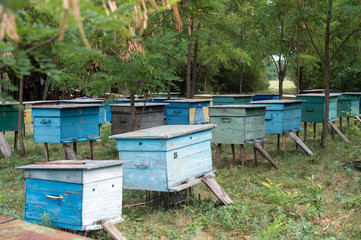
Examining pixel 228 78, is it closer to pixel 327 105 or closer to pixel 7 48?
pixel 327 105

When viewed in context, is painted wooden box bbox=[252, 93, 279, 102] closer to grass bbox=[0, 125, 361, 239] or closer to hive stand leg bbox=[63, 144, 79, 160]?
grass bbox=[0, 125, 361, 239]

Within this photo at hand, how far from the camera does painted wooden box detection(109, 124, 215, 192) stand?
482 cm

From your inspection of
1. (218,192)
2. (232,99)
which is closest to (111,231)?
(218,192)

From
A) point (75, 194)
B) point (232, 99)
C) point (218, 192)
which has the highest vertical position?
point (232, 99)

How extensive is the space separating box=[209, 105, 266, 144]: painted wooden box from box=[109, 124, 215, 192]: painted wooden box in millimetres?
2490

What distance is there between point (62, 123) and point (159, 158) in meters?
3.10

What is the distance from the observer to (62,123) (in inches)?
287

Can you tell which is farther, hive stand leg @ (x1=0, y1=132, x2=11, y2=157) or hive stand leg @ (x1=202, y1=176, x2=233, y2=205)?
hive stand leg @ (x1=0, y1=132, x2=11, y2=157)

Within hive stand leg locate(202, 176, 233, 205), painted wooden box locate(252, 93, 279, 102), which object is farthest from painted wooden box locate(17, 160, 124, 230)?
painted wooden box locate(252, 93, 279, 102)

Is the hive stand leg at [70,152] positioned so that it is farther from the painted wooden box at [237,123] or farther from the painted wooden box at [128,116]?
the painted wooden box at [237,123]

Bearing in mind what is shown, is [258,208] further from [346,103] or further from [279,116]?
[346,103]

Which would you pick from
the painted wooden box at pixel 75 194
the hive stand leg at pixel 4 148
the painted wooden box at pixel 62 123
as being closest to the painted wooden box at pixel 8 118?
the hive stand leg at pixel 4 148

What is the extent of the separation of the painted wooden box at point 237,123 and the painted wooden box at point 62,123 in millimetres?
2440

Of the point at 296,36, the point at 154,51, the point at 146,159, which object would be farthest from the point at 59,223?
the point at 296,36
